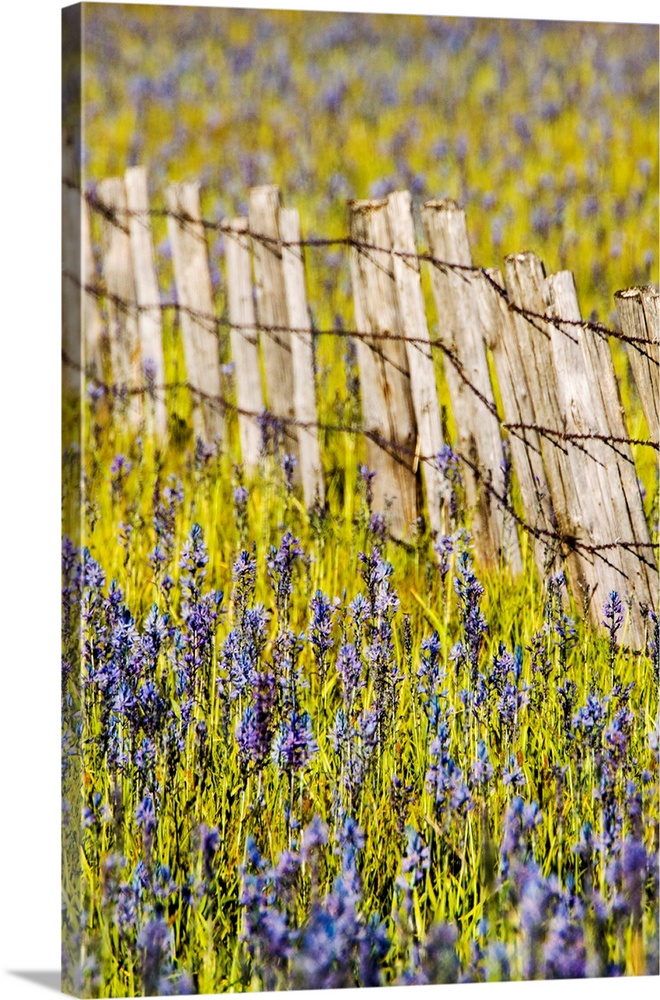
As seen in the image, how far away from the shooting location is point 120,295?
15.0 ft

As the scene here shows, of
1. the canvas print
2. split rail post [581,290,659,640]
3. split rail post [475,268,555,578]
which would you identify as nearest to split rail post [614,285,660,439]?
the canvas print

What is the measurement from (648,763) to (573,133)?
188 centimetres

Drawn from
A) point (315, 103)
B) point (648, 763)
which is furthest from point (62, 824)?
point (315, 103)

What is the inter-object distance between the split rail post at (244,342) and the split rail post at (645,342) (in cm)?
113

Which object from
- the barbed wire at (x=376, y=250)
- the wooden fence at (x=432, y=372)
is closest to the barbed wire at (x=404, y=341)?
the wooden fence at (x=432, y=372)

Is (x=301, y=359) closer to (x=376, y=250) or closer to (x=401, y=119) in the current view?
(x=376, y=250)

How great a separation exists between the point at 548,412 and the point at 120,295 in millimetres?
1297

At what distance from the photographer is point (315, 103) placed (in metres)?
4.64

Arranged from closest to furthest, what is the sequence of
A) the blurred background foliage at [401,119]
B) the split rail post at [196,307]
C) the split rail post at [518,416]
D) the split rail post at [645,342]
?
the blurred background foliage at [401,119] → the split rail post at [196,307] → the split rail post at [518,416] → the split rail post at [645,342]

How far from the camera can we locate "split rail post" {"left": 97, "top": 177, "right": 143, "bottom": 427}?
176 inches

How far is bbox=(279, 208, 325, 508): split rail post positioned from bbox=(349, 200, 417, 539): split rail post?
0.15m

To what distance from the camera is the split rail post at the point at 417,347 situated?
4.79 metres

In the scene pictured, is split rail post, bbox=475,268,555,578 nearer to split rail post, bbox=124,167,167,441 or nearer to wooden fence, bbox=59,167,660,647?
wooden fence, bbox=59,167,660,647

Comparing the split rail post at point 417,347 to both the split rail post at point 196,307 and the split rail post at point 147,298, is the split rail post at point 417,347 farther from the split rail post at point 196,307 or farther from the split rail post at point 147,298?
the split rail post at point 147,298
